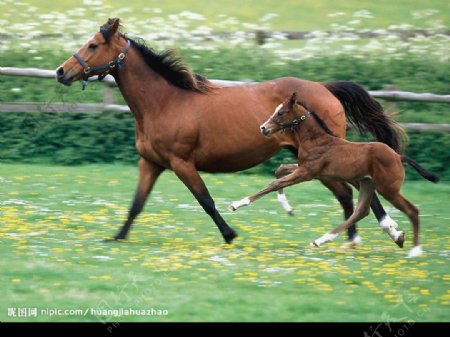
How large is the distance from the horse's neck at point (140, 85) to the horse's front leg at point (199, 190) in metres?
0.66

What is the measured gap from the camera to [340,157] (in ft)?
34.3

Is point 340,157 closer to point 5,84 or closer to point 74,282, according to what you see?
point 74,282

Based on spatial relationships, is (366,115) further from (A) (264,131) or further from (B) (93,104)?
(B) (93,104)

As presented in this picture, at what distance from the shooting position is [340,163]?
10438 mm

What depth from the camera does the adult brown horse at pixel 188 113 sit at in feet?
35.9

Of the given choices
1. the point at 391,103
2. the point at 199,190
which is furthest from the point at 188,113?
the point at 391,103

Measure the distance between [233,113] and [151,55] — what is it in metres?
1.04

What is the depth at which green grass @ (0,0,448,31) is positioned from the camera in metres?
26.9

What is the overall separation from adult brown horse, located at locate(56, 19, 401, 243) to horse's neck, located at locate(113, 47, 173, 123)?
0.03ft

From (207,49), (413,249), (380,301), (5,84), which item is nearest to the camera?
(380,301)

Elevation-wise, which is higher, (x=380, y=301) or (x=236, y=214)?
(x=380, y=301)

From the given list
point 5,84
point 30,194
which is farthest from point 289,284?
point 5,84

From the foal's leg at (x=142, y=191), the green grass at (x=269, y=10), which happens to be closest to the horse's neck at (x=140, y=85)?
the foal's leg at (x=142, y=191)

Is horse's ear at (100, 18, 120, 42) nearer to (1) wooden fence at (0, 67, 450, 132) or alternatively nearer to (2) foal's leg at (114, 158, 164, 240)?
(2) foal's leg at (114, 158, 164, 240)
